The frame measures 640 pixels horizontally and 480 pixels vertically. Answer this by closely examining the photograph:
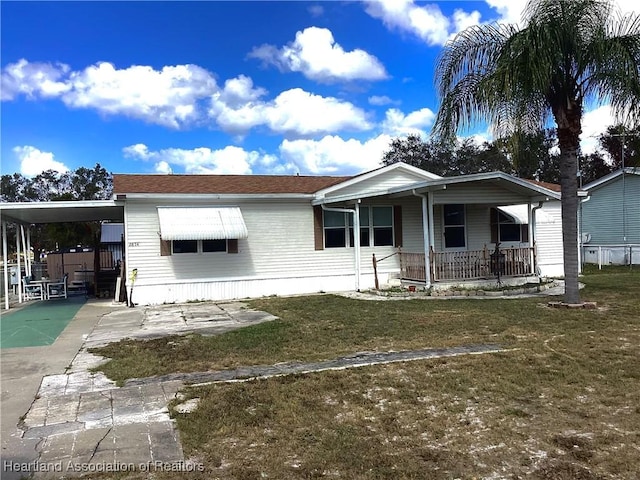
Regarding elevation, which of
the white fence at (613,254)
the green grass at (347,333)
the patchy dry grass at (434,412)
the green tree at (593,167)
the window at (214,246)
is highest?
the green tree at (593,167)

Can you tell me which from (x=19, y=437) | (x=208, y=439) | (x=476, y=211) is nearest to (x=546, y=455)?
(x=208, y=439)

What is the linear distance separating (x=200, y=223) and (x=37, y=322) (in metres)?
4.43

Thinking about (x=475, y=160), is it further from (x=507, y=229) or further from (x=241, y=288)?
(x=241, y=288)

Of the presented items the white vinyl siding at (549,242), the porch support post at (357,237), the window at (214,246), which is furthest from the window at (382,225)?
the white vinyl siding at (549,242)

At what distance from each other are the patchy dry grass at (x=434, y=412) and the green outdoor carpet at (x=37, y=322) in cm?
378

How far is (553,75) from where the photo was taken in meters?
9.94

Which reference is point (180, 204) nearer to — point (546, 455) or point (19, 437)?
point (19, 437)

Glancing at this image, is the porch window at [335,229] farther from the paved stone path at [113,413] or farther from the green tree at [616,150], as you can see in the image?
the green tree at [616,150]

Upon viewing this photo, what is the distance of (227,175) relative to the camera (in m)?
17.6

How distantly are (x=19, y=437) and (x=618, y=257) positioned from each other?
25.7m

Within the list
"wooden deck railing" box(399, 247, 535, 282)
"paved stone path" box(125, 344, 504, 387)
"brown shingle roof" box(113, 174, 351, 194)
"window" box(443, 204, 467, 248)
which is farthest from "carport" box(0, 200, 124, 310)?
"window" box(443, 204, 467, 248)

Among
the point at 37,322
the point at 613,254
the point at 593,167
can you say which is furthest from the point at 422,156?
the point at 37,322

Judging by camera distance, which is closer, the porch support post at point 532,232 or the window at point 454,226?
the porch support post at point 532,232

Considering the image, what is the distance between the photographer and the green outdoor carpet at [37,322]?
884 centimetres
